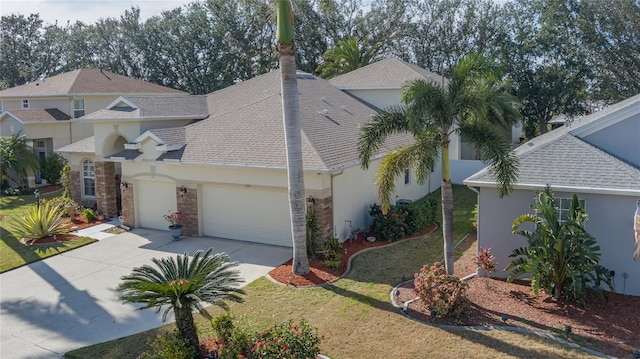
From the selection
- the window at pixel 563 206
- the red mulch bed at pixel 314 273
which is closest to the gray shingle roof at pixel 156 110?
the red mulch bed at pixel 314 273

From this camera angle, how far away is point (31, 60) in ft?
185

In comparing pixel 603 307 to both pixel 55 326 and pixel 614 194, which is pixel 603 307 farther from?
pixel 55 326

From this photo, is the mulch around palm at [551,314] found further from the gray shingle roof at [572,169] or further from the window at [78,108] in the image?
the window at [78,108]

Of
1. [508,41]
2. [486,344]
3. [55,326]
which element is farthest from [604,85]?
[55,326]

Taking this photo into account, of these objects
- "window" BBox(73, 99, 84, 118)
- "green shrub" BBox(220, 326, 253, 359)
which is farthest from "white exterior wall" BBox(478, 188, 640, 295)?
"window" BBox(73, 99, 84, 118)

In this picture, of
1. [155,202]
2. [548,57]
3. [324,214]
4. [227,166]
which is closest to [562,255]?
[324,214]

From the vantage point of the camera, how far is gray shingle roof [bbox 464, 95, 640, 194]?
38.5ft

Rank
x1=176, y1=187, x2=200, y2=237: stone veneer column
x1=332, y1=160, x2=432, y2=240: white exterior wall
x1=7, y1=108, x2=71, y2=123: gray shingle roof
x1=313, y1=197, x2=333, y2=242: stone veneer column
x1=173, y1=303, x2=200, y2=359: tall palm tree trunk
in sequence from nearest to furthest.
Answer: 1. x1=173, y1=303, x2=200, y2=359: tall palm tree trunk
2. x1=313, y1=197, x2=333, y2=242: stone veneer column
3. x1=332, y1=160, x2=432, y2=240: white exterior wall
4. x1=176, y1=187, x2=200, y2=237: stone veneer column
5. x1=7, y1=108, x2=71, y2=123: gray shingle roof

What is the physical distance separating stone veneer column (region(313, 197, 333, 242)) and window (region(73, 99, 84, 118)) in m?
23.0

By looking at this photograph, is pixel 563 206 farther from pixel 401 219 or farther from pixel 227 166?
pixel 227 166

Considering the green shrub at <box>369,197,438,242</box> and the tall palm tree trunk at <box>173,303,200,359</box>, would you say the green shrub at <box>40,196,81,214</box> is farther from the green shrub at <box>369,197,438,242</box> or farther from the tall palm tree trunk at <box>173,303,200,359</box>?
the tall palm tree trunk at <box>173,303,200,359</box>

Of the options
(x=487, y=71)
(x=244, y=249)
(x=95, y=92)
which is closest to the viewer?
(x=487, y=71)

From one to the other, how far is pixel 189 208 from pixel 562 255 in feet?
41.1

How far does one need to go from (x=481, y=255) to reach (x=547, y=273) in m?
1.72
